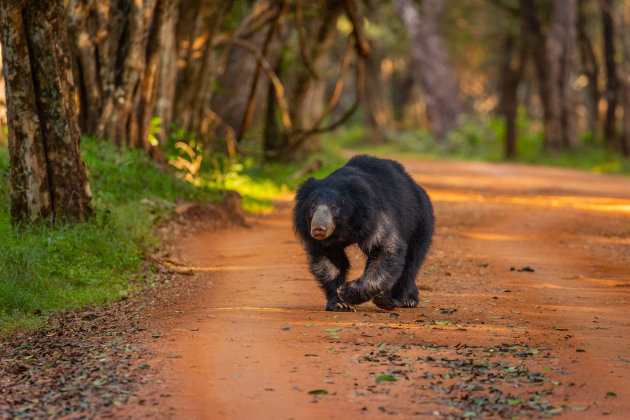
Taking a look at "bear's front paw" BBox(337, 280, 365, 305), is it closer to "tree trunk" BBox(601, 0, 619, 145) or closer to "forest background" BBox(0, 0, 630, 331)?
"forest background" BBox(0, 0, 630, 331)

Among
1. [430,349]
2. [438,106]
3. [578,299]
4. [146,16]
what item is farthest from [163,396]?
[438,106]

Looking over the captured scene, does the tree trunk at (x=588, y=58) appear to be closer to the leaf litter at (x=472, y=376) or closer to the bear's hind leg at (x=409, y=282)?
the bear's hind leg at (x=409, y=282)

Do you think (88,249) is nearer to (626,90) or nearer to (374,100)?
(626,90)

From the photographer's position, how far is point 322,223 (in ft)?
19.3

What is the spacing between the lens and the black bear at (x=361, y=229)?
239 inches

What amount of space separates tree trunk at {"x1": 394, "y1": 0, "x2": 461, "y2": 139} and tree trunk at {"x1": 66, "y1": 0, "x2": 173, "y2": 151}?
85.8 feet

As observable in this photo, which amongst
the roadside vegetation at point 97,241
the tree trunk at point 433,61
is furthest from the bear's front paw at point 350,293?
the tree trunk at point 433,61

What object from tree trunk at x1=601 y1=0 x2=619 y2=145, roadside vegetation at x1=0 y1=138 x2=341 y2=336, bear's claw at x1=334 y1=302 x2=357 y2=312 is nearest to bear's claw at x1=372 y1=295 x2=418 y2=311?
bear's claw at x1=334 y1=302 x2=357 y2=312

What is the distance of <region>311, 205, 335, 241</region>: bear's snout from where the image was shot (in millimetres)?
5859

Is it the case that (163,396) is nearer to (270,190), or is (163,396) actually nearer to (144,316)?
(144,316)

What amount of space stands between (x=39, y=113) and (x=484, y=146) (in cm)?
2763

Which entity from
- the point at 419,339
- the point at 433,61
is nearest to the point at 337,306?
the point at 419,339

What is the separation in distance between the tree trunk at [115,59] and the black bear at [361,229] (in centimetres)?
541

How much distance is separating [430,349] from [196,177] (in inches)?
300
